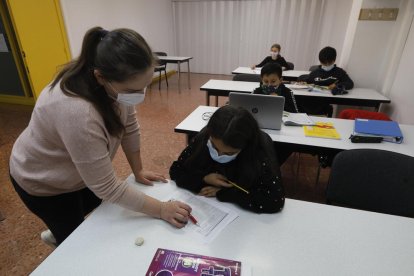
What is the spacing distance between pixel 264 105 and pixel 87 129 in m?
1.28

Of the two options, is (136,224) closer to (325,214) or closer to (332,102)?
(325,214)

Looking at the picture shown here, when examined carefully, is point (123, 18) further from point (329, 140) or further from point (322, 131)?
point (329, 140)

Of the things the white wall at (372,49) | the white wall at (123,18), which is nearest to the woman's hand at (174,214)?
the white wall at (123,18)

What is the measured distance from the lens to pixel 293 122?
6.29 feet

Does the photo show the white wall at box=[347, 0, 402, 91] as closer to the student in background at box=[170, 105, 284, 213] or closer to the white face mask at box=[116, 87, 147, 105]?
the student in background at box=[170, 105, 284, 213]

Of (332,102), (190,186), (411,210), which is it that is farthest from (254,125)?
(332,102)

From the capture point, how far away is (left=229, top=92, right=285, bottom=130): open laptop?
1.73 metres

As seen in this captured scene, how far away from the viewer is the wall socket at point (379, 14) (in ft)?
9.87

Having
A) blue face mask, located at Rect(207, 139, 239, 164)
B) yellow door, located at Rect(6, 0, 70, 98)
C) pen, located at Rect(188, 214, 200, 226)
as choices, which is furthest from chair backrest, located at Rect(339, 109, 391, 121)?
yellow door, located at Rect(6, 0, 70, 98)

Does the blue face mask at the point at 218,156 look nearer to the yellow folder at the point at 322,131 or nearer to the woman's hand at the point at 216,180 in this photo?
the woman's hand at the point at 216,180

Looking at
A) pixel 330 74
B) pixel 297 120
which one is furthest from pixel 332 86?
pixel 297 120

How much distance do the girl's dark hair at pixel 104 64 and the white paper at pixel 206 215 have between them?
17.6 inches

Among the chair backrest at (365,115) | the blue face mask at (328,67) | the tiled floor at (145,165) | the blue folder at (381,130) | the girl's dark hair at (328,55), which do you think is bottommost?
the tiled floor at (145,165)

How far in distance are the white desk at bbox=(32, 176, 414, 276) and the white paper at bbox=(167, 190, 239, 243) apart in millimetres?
30
